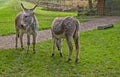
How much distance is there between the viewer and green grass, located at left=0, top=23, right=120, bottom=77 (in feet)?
37.8

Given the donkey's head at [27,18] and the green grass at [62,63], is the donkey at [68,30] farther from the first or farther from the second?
the donkey's head at [27,18]

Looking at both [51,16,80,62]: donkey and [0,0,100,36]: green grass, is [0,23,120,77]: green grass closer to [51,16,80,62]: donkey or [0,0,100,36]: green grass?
[51,16,80,62]: donkey

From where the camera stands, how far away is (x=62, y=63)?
12930 millimetres

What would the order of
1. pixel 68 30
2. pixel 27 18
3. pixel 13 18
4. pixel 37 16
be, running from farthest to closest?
pixel 37 16 → pixel 13 18 → pixel 27 18 → pixel 68 30

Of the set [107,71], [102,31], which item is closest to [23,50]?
[107,71]

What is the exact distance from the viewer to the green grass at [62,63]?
11.5 m

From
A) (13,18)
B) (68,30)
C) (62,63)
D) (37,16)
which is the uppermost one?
(68,30)

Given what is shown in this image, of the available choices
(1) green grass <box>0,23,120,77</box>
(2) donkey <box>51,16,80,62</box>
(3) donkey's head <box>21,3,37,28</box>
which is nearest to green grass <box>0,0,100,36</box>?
(1) green grass <box>0,23,120,77</box>

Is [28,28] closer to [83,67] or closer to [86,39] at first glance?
[83,67]

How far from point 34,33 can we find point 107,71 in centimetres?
400

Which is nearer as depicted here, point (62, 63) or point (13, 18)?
point (62, 63)

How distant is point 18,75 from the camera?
11.3m

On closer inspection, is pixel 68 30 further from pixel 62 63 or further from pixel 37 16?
pixel 37 16

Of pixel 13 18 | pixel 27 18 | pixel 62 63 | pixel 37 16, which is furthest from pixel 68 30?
pixel 37 16
